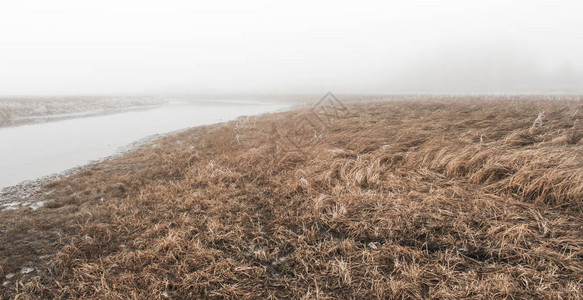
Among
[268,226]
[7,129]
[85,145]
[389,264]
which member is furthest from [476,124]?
[7,129]

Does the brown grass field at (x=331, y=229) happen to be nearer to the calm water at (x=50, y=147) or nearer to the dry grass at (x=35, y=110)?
the calm water at (x=50, y=147)

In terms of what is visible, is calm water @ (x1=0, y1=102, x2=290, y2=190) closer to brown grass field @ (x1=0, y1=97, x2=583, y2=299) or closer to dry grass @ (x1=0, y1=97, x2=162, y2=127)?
brown grass field @ (x1=0, y1=97, x2=583, y2=299)

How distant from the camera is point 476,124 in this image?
323 inches

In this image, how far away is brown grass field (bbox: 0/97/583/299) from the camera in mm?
2854

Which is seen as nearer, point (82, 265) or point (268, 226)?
point (82, 265)

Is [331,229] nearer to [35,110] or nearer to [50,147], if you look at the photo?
[50,147]

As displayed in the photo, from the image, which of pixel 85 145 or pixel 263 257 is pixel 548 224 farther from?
pixel 85 145

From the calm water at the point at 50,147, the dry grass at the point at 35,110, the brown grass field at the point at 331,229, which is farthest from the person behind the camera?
the dry grass at the point at 35,110

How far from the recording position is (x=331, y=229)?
13.0 ft

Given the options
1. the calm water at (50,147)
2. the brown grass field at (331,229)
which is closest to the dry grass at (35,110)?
the calm water at (50,147)

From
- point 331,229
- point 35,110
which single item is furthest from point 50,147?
point 35,110

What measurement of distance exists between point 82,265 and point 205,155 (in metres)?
5.80

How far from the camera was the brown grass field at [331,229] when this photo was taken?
2854mm

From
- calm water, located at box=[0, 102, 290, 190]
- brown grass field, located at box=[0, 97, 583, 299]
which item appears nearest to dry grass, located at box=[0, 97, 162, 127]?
calm water, located at box=[0, 102, 290, 190]
